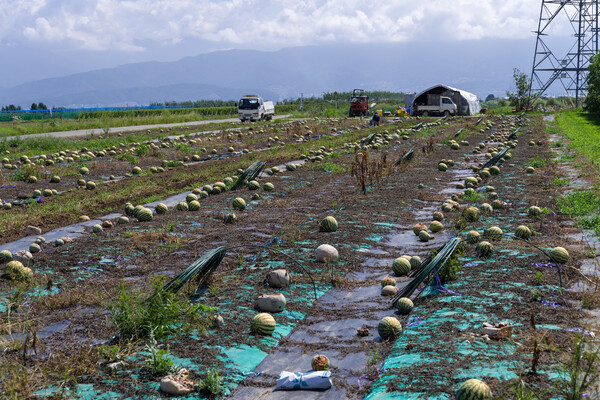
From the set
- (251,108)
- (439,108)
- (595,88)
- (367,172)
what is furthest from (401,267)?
(439,108)

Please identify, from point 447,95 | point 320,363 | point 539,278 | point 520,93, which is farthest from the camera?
point 520,93

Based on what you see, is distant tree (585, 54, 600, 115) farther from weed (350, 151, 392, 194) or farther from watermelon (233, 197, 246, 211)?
watermelon (233, 197, 246, 211)

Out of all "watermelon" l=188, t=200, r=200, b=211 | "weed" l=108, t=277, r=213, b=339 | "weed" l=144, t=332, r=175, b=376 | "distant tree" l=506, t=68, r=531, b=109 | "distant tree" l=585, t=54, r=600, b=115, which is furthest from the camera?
"distant tree" l=506, t=68, r=531, b=109

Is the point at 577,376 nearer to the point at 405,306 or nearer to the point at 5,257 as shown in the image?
the point at 405,306

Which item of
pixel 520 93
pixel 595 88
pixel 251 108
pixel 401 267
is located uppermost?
pixel 520 93

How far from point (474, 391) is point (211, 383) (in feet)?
6.43

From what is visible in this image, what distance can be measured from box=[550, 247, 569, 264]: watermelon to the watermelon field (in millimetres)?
30

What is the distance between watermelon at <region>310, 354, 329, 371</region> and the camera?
182 inches

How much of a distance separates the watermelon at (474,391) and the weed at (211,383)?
180 centimetres

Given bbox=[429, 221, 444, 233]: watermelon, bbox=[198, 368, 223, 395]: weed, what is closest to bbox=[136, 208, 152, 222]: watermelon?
bbox=[429, 221, 444, 233]: watermelon

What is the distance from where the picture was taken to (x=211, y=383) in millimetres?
4246

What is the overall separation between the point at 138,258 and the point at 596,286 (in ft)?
19.1

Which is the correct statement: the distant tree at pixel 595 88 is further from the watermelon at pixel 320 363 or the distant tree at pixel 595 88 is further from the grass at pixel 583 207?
the watermelon at pixel 320 363

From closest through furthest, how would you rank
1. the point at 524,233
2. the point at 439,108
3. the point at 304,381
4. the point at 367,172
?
1. the point at 304,381
2. the point at 524,233
3. the point at 367,172
4. the point at 439,108
